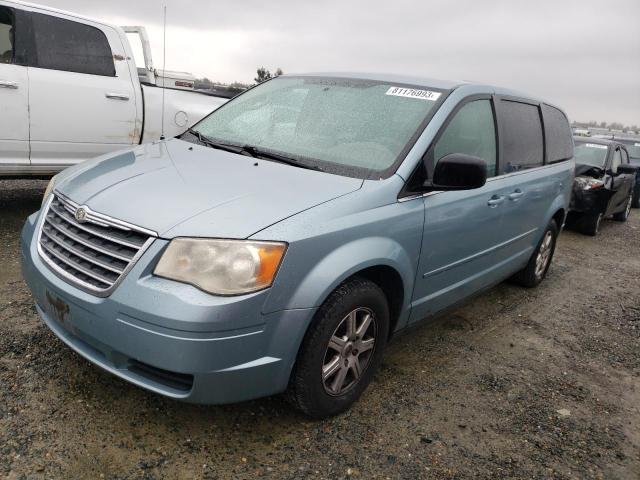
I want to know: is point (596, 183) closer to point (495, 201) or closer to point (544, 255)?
point (544, 255)

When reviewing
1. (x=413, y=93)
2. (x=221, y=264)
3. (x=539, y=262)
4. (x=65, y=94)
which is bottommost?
(x=539, y=262)

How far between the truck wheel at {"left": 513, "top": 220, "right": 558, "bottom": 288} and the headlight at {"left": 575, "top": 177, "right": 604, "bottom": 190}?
3.35m

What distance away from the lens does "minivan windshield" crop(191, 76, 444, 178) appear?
114 inches

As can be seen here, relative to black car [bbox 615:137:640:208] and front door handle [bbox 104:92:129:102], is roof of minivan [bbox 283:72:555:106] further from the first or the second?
black car [bbox 615:137:640:208]

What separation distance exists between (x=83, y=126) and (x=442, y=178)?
386 centimetres

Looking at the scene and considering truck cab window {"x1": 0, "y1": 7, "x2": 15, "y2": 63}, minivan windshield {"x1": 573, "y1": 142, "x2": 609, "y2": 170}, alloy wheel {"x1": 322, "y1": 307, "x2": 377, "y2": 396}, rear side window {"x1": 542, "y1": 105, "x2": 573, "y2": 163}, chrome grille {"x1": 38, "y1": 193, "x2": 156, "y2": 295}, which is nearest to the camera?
chrome grille {"x1": 38, "y1": 193, "x2": 156, "y2": 295}

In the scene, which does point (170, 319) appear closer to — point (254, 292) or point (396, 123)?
point (254, 292)

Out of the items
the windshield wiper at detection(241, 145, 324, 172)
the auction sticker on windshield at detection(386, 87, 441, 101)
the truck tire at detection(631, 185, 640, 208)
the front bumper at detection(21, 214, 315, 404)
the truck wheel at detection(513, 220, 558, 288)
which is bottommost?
the truck tire at detection(631, 185, 640, 208)

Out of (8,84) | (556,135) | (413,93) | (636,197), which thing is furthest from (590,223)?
(8,84)

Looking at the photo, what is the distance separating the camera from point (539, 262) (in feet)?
16.7

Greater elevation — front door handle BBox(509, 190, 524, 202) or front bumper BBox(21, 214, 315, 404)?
front door handle BBox(509, 190, 524, 202)

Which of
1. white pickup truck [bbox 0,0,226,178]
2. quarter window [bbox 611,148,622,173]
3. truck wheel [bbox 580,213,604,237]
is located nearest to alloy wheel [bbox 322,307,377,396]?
white pickup truck [bbox 0,0,226,178]

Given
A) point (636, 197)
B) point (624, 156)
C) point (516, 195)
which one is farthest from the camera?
point (636, 197)

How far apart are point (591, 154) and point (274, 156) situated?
7.66m
